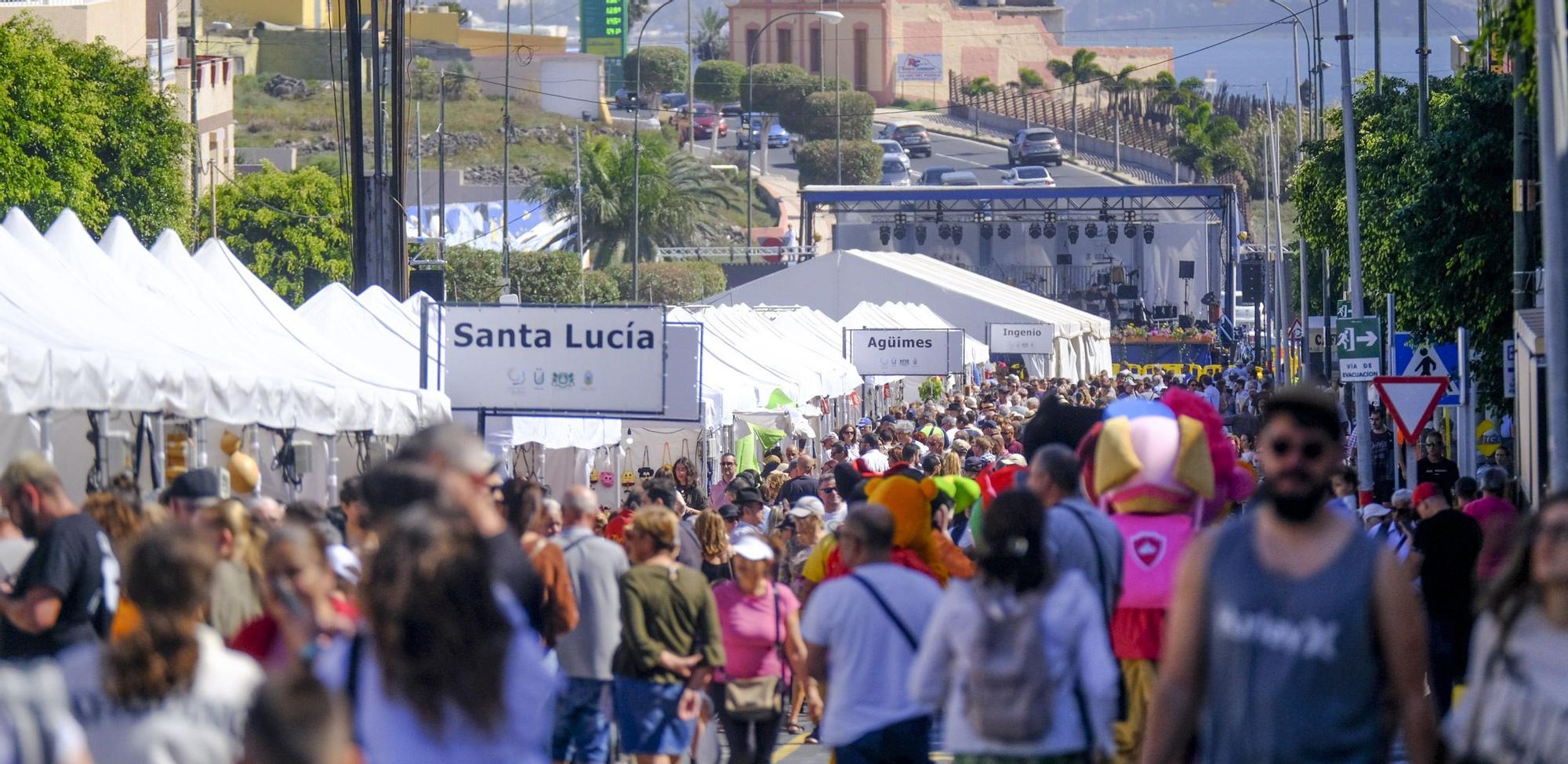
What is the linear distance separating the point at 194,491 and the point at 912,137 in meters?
132

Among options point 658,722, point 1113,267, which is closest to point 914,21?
point 1113,267

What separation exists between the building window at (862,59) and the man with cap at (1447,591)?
16690 cm

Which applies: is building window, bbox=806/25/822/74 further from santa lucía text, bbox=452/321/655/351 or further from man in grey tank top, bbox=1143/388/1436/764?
man in grey tank top, bbox=1143/388/1436/764

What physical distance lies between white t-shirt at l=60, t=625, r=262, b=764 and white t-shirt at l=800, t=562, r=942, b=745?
8.13ft

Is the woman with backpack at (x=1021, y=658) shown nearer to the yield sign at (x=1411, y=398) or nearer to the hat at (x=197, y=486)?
the hat at (x=197, y=486)

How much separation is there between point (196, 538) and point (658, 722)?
396 cm

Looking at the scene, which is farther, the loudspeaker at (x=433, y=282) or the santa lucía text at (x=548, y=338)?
the loudspeaker at (x=433, y=282)

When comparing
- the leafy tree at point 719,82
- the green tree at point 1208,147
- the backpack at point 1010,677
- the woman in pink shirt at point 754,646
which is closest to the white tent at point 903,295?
the woman in pink shirt at point 754,646

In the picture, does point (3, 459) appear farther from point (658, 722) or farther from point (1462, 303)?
point (1462, 303)

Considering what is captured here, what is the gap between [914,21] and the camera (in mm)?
180500

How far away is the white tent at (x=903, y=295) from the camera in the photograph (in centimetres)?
5062

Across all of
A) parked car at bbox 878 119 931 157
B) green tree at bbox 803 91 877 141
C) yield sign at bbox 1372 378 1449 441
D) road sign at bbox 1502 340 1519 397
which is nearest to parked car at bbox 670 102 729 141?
green tree at bbox 803 91 877 141

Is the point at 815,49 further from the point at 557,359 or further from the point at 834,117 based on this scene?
the point at 557,359

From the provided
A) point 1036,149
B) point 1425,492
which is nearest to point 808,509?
point 1425,492
